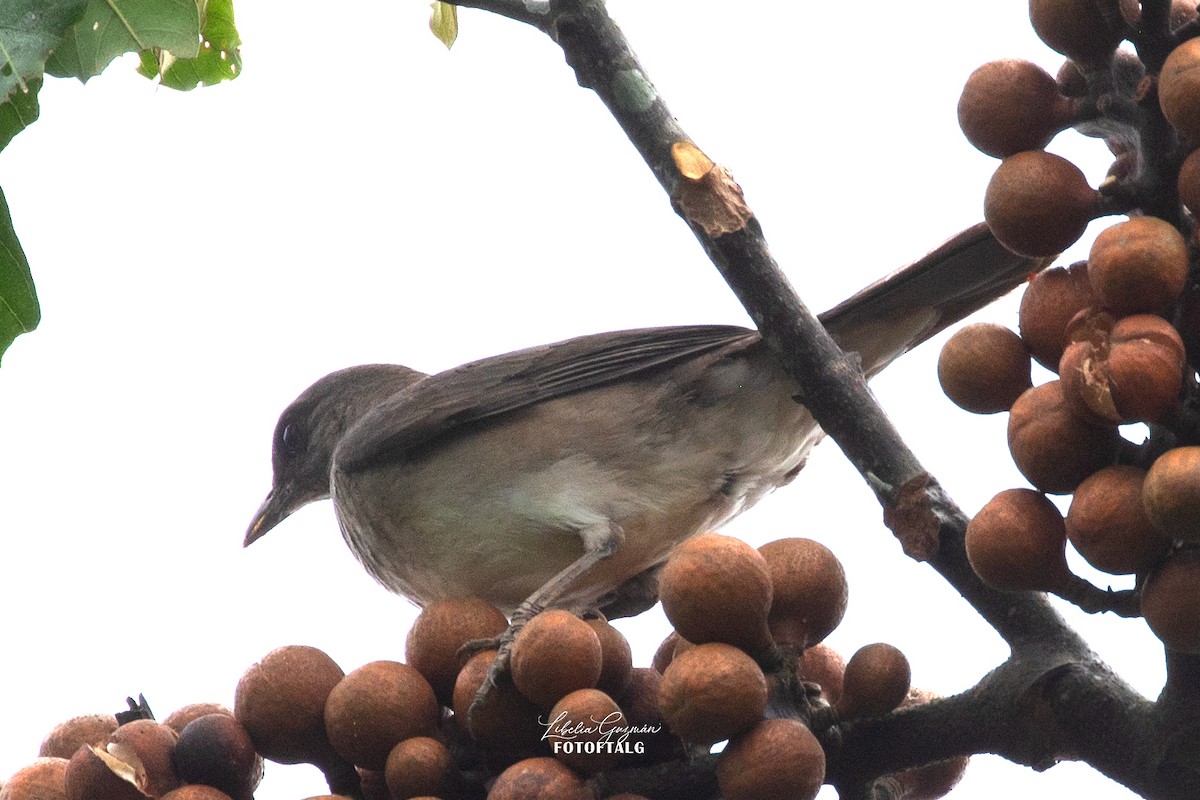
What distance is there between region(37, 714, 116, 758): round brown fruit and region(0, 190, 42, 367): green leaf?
791 mm

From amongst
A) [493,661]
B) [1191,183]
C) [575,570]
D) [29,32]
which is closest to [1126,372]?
[1191,183]

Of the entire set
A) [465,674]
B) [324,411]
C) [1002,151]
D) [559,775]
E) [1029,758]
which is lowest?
[1029,758]

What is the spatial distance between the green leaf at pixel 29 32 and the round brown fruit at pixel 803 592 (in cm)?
163

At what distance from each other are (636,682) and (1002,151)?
1078mm

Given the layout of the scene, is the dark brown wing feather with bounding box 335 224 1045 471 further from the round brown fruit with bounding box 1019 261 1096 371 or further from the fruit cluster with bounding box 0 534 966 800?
the fruit cluster with bounding box 0 534 966 800

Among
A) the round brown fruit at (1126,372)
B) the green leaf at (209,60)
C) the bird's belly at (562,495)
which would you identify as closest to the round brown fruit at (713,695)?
the round brown fruit at (1126,372)

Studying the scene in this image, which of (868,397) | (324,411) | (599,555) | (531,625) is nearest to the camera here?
(531,625)

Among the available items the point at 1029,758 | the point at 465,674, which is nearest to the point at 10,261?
the point at 465,674

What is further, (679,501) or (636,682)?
(679,501)

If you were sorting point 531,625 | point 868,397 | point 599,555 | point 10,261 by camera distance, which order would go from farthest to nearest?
point 599,555
point 10,261
point 868,397
point 531,625

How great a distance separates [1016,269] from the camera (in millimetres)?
3436

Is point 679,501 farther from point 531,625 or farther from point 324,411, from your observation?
point 324,411

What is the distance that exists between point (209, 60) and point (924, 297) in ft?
6.63

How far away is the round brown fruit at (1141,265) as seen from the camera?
1.74m
